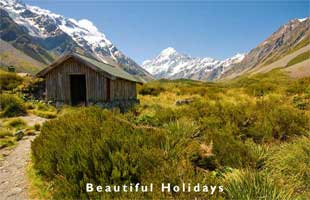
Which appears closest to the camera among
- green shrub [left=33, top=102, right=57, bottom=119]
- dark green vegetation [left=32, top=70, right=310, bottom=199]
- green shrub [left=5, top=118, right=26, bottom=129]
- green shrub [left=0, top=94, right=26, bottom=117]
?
dark green vegetation [left=32, top=70, right=310, bottom=199]

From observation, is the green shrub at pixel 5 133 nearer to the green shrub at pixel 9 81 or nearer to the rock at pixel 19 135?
the rock at pixel 19 135

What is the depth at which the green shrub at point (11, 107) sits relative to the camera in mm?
14720

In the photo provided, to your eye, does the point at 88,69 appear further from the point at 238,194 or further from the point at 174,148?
the point at 238,194

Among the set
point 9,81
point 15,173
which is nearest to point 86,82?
point 9,81

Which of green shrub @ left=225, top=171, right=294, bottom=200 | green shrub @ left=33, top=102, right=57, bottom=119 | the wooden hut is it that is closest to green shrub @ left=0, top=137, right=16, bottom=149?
green shrub @ left=33, top=102, right=57, bottom=119

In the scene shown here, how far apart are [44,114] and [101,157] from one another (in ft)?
39.3

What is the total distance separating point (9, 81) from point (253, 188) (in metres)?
24.4

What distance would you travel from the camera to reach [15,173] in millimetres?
6648

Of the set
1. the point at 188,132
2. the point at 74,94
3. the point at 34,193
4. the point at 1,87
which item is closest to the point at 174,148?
the point at 188,132

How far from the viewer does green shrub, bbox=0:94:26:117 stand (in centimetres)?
1472

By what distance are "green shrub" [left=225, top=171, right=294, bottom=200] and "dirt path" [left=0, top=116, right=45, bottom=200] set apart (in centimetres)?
407

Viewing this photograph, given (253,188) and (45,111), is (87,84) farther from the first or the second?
(253,188)

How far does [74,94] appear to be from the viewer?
2255 cm

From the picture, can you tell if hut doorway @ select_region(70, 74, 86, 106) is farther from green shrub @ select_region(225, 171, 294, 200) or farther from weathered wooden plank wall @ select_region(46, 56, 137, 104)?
green shrub @ select_region(225, 171, 294, 200)
